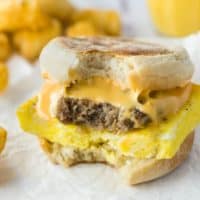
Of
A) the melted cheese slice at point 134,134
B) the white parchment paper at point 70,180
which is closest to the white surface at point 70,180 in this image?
the white parchment paper at point 70,180

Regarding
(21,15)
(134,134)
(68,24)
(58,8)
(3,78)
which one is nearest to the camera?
(134,134)

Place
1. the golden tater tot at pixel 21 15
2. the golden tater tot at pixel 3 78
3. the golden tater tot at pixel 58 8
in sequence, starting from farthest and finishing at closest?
1. the golden tater tot at pixel 58 8
2. the golden tater tot at pixel 21 15
3. the golden tater tot at pixel 3 78

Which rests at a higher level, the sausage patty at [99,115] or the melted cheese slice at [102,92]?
the melted cheese slice at [102,92]

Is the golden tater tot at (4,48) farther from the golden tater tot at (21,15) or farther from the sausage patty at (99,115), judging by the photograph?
the sausage patty at (99,115)

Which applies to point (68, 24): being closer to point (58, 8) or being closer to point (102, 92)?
point (58, 8)

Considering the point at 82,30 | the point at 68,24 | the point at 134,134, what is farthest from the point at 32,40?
the point at 134,134
